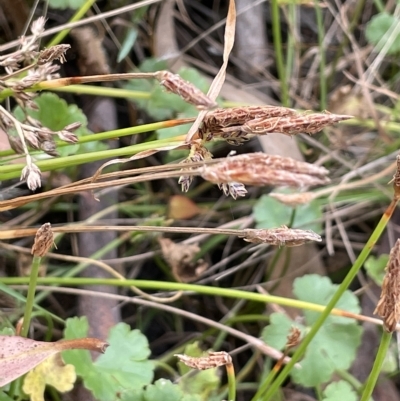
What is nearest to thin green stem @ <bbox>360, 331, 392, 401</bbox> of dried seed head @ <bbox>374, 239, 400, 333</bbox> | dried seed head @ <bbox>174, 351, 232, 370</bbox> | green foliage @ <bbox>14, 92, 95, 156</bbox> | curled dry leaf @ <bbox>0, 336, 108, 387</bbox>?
dried seed head @ <bbox>374, 239, 400, 333</bbox>

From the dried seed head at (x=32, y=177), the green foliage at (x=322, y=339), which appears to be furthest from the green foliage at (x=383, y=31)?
the dried seed head at (x=32, y=177)

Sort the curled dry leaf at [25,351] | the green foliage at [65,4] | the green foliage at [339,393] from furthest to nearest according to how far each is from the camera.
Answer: the green foliage at [65,4]
the green foliage at [339,393]
the curled dry leaf at [25,351]

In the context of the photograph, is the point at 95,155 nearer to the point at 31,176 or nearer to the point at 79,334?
the point at 31,176

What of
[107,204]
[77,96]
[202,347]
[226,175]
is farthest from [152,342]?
[226,175]

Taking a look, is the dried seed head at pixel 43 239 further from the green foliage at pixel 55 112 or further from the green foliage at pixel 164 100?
the green foliage at pixel 164 100

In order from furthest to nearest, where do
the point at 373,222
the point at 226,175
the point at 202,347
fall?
the point at 373,222, the point at 202,347, the point at 226,175

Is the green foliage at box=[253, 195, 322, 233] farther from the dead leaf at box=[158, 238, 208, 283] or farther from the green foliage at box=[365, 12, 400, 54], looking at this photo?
the green foliage at box=[365, 12, 400, 54]
